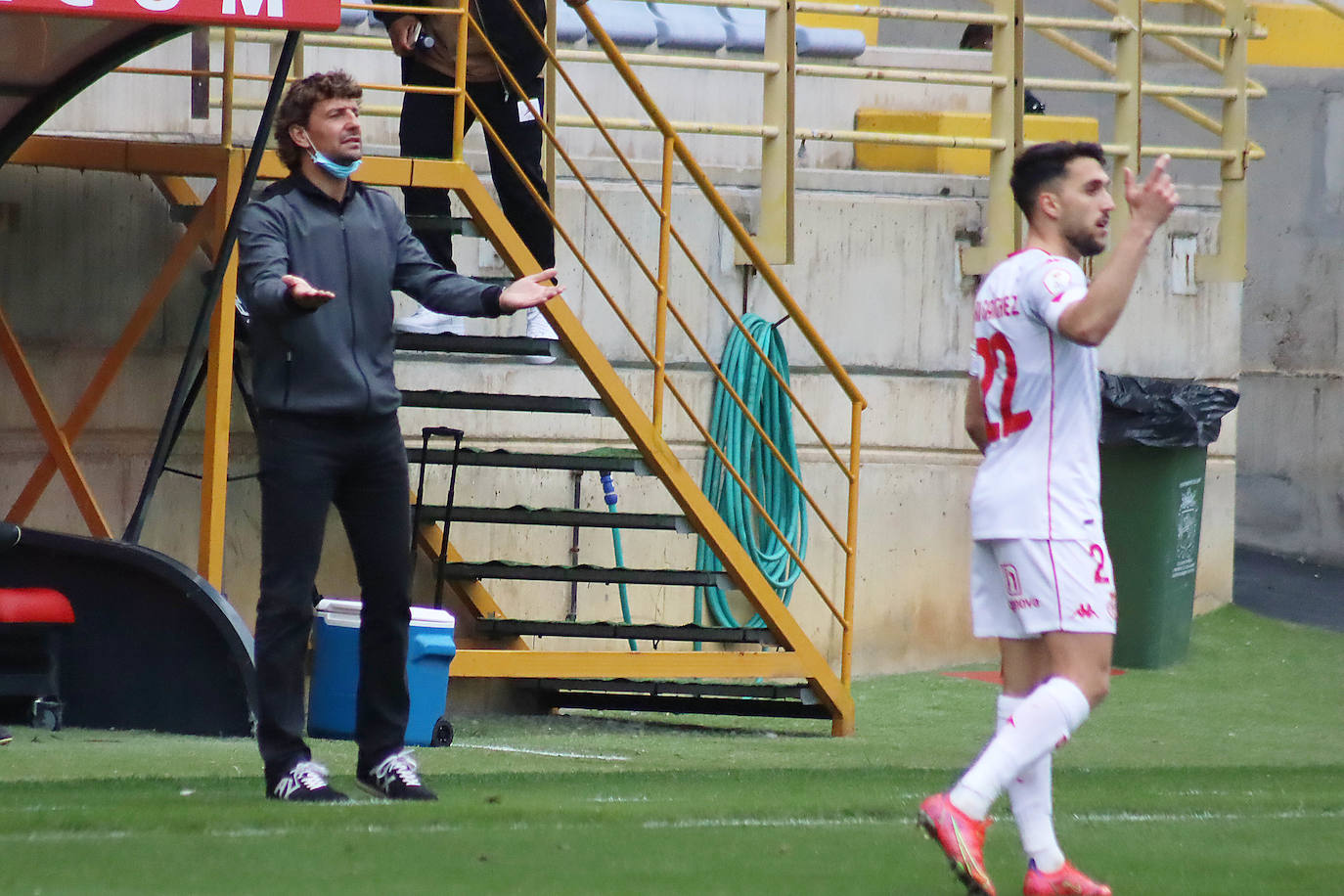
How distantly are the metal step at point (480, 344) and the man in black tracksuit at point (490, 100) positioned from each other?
30 centimetres

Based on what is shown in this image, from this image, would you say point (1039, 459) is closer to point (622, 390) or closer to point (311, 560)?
point (311, 560)

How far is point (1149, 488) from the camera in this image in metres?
10.1

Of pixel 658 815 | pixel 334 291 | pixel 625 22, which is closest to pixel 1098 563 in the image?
pixel 658 815

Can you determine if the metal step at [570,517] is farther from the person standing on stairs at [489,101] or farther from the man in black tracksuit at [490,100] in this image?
the man in black tracksuit at [490,100]

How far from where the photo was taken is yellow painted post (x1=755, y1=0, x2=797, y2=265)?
31.6ft

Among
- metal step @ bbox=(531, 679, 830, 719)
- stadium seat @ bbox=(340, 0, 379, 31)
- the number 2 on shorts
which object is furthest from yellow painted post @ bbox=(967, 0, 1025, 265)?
the number 2 on shorts

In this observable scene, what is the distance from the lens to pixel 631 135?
10.3 m

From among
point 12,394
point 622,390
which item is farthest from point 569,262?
point 12,394

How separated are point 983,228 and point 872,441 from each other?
4.22 feet

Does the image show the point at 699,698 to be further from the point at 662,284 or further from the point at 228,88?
the point at 228,88

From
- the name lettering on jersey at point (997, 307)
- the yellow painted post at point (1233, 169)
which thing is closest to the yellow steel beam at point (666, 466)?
the name lettering on jersey at point (997, 307)

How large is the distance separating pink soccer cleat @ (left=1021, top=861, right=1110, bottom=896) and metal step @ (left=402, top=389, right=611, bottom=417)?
3977 mm

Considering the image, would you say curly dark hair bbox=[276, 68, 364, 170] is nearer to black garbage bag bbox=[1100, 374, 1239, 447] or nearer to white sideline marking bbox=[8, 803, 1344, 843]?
white sideline marking bbox=[8, 803, 1344, 843]

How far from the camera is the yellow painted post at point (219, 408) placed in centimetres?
736
